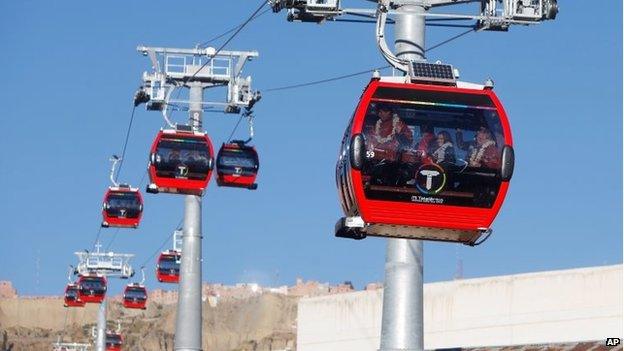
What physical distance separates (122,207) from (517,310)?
13.5 m

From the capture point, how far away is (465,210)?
677 inches

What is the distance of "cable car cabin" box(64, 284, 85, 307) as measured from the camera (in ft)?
221

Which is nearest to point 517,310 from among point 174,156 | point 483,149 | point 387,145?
point 174,156

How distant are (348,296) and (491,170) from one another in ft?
154

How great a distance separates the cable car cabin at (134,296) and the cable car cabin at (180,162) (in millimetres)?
34226

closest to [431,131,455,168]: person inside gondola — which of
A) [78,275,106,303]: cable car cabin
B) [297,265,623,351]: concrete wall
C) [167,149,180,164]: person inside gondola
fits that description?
[167,149,180,164]: person inside gondola

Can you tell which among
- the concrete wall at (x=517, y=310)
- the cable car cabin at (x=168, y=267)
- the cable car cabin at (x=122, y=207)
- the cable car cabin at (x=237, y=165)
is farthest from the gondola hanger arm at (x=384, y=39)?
the cable car cabin at (x=168, y=267)

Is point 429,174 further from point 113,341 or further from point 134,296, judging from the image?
point 113,341

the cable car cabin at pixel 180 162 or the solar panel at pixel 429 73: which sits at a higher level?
the cable car cabin at pixel 180 162

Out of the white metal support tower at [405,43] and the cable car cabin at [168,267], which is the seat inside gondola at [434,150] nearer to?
the white metal support tower at [405,43]

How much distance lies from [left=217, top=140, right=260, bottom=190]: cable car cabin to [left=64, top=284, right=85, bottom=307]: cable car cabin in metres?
31.7

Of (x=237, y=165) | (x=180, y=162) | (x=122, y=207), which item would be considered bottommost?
(x=180, y=162)

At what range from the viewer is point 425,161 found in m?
17.2

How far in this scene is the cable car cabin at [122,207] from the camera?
154ft
